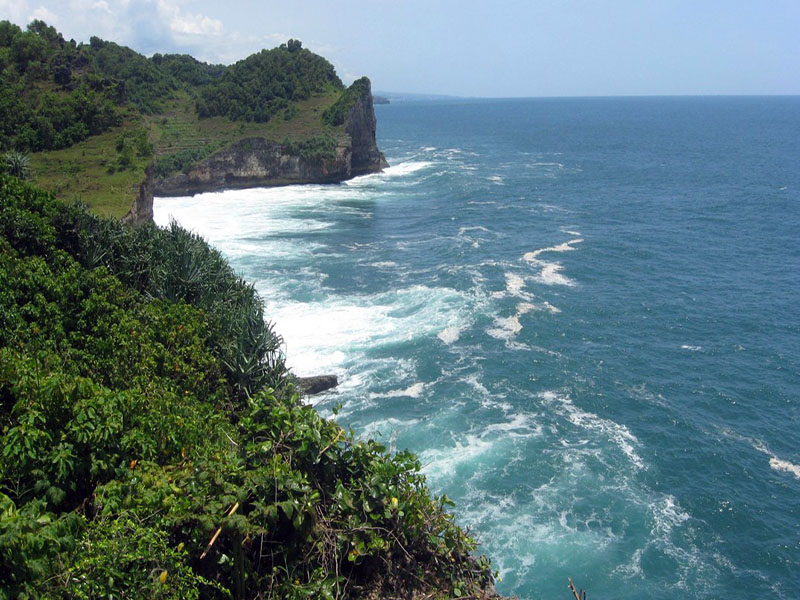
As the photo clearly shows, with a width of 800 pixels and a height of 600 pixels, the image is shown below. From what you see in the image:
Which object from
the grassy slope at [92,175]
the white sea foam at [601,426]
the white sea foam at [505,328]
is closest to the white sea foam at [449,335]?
the white sea foam at [505,328]

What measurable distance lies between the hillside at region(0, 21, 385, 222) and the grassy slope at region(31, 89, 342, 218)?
0.16 meters

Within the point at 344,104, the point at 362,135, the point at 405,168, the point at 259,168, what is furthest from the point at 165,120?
the point at 405,168

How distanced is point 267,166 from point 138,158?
3742 centimetres

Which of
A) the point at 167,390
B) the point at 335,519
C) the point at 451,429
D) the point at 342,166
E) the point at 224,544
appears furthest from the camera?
the point at 342,166

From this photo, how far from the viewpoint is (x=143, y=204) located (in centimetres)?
5025

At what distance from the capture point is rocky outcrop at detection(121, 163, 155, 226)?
44.5m

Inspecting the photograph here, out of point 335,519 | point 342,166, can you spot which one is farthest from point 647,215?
point 335,519

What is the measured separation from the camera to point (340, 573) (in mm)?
10727

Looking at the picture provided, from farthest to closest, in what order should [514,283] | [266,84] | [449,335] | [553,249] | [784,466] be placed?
[266,84] < [553,249] < [514,283] < [449,335] < [784,466]

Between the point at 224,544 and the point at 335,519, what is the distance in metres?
1.94

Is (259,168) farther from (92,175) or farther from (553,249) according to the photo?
(553,249)

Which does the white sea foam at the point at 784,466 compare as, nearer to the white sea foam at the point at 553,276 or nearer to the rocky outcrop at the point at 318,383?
the rocky outcrop at the point at 318,383

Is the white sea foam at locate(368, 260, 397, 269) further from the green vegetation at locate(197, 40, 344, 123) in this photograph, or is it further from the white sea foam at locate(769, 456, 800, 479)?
the green vegetation at locate(197, 40, 344, 123)

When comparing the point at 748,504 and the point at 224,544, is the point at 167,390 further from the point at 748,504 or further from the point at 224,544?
the point at 748,504
